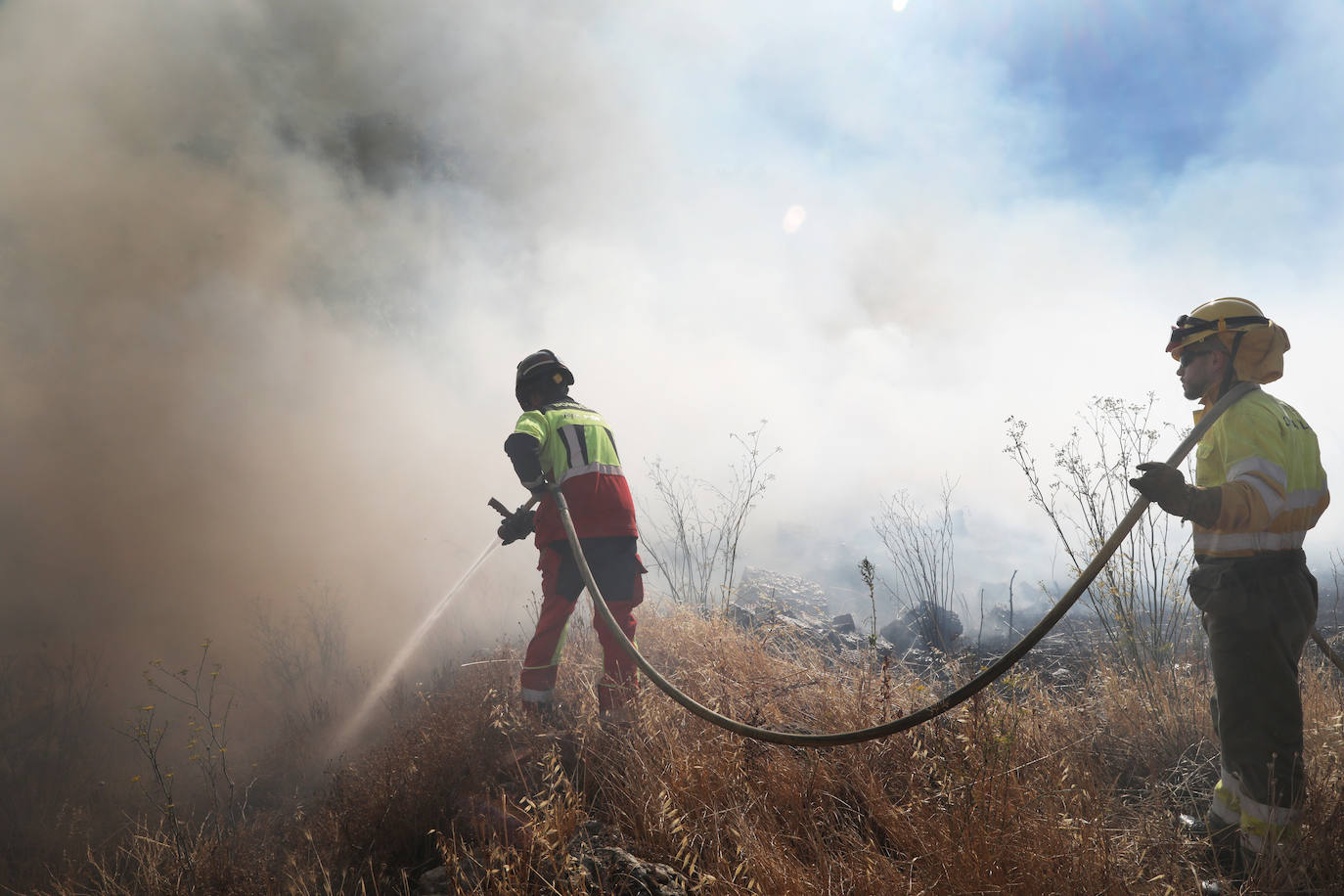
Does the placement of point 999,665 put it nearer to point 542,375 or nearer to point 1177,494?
point 1177,494

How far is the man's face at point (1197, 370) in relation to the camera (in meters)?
2.26

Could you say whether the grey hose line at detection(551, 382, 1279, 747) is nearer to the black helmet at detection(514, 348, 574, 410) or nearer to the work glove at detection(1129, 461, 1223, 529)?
the work glove at detection(1129, 461, 1223, 529)

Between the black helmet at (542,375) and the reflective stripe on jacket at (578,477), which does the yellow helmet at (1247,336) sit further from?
the black helmet at (542,375)

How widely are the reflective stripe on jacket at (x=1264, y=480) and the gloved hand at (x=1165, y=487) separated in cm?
14

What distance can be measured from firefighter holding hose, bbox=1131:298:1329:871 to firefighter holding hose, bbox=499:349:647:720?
2.49 m

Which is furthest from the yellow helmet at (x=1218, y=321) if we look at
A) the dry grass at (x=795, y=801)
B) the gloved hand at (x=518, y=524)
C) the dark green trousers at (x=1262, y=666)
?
the gloved hand at (x=518, y=524)

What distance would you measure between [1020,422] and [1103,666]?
67.7 inches

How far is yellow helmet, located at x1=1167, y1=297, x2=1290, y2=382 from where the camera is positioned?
2184 mm

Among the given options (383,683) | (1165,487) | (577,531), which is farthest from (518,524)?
(383,683)

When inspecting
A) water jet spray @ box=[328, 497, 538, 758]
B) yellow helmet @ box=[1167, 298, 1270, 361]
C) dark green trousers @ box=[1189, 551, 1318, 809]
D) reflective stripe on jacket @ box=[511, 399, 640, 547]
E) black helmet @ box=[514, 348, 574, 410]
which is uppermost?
black helmet @ box=[514, 348, 574, 410]

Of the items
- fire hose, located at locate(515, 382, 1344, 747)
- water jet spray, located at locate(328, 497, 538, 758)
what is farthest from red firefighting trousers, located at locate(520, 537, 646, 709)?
water jet spray, located at locate(328, 497, 538, 758)

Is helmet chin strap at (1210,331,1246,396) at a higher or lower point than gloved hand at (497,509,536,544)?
higher

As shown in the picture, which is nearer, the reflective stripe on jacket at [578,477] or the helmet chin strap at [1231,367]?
the helmet chin strap at [1231,367]

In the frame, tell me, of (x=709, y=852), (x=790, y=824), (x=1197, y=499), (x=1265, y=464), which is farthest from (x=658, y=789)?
(x=1265, y=464)
